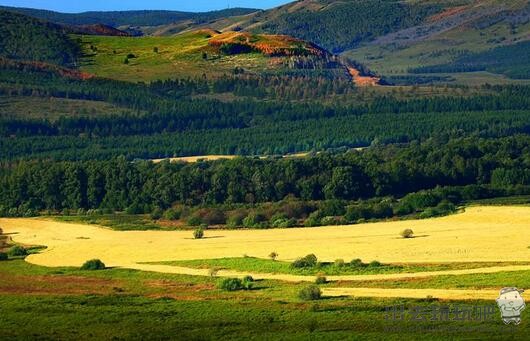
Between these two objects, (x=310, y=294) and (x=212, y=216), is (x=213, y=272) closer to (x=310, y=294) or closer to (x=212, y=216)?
(x=310, y=294)

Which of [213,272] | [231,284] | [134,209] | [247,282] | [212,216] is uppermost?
[231,284]

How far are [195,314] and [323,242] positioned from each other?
25.7 metres

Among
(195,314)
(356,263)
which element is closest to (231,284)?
(195,314)

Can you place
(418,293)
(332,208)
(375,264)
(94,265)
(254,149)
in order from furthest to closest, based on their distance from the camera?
(254,149) < (332,208) < (94,265) < (375,264) < (418,293)

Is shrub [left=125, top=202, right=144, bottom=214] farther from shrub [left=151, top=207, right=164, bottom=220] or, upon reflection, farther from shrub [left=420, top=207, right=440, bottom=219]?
shrub [left=420, top=207, right=440, bottom=219]

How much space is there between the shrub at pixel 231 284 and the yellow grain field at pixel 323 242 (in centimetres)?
979

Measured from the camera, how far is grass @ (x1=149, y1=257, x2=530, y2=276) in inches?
3041

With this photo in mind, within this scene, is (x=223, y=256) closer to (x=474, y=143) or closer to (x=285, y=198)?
(x=285, y=198)

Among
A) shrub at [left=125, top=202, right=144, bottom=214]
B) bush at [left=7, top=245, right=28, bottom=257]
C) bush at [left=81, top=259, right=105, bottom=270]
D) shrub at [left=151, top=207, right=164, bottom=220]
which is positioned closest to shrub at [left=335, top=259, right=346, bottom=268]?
bush at [left=81, top=259, right=105, bottom=270]

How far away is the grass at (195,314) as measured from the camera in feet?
200

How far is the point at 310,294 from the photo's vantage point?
68.9 meters

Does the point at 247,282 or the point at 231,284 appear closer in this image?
the point at 231,284

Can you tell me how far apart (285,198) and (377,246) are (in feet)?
91.6

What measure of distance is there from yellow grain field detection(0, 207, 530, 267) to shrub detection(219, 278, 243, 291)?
9795 mm
